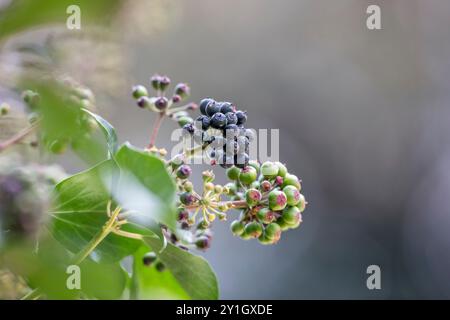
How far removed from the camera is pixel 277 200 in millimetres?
702

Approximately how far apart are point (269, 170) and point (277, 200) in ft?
0.13

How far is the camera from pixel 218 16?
4223 mm

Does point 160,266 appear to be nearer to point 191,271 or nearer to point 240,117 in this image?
point 191,271

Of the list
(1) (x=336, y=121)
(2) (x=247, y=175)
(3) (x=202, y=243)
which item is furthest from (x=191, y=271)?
(1) (x=336, y=121)

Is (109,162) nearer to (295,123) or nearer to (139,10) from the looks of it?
(139,10)

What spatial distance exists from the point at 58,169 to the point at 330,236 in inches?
120

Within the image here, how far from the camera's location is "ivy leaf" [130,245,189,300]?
0.82 metres

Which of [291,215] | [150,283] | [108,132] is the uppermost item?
[108,132]

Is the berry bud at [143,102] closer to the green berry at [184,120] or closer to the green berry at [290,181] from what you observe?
the green berry at [184,120]

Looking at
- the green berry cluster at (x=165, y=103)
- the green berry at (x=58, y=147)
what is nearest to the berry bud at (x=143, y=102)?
the green berry cluster at (x=165, y=103)

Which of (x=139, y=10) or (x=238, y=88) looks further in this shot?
(x=238, y=88)

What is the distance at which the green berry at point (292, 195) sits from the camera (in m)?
0.72

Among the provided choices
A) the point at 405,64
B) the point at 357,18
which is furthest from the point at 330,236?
the point at 357,18

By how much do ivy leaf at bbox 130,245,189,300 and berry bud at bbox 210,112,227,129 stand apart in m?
0.22
